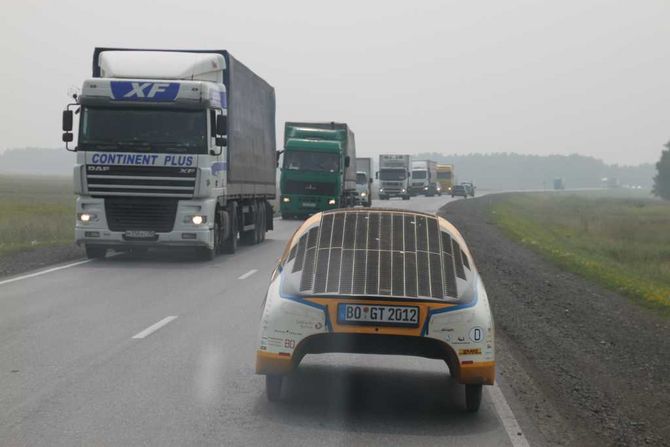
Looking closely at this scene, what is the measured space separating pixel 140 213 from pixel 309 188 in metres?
20.7

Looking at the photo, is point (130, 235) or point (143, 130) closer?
point (143, 130)

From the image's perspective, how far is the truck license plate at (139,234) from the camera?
1992 centimetres

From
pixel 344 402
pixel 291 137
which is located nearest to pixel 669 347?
pixel 344 402

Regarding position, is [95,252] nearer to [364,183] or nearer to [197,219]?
[197,219]

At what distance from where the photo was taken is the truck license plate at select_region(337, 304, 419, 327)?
7.15 meters

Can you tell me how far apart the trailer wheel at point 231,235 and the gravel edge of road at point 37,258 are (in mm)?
3155

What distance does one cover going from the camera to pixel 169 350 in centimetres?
1007

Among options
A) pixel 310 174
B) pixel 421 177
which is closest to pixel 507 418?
pixel 310 174

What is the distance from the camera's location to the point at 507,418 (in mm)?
7461

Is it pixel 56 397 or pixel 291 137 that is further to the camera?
pixel 291 137

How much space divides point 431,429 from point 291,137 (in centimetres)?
3441

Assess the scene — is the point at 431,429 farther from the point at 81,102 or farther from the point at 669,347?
the point at 81,102

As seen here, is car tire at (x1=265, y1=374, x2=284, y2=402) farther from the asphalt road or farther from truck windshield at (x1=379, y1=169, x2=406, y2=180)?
truck windshield at (x1=379, y1=169, x2=406, y2=180)

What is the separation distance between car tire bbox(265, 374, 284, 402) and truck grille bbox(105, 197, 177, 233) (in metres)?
12.7
